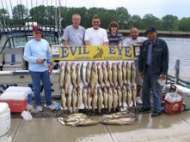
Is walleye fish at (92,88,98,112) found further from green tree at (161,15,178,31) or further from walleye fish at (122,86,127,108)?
green tree at (161,15,178,31)

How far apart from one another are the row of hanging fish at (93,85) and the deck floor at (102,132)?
0.66 meters

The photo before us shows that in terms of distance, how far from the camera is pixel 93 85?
8141 mm

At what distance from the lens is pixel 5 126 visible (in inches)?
229

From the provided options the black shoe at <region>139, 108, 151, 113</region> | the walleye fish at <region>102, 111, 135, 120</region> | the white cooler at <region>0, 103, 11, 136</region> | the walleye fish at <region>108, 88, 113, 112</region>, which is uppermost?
the white cooler at <region>0, 103, 11, 136</region>

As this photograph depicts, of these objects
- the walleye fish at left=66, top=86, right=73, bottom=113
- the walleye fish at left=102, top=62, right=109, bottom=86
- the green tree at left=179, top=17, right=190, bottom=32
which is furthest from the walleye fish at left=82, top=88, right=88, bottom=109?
the green tree at left=179, top=17, right=190, bottom=32

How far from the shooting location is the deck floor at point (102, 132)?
659 centimetres

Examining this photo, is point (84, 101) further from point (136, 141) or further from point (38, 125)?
point (136, 141)

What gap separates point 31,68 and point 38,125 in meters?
1.25

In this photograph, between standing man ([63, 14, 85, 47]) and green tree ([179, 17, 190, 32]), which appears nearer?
standing man ([63, 14, 85, 47])

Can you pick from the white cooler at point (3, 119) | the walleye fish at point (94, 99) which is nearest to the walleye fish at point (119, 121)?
the walleye fish at point (94, 99)

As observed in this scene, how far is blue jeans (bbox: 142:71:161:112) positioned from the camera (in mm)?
8019

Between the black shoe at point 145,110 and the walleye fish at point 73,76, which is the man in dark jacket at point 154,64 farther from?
the walleye fish at point 73,76

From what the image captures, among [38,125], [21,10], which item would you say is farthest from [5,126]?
[21,10]

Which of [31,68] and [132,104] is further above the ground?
[31,68]
